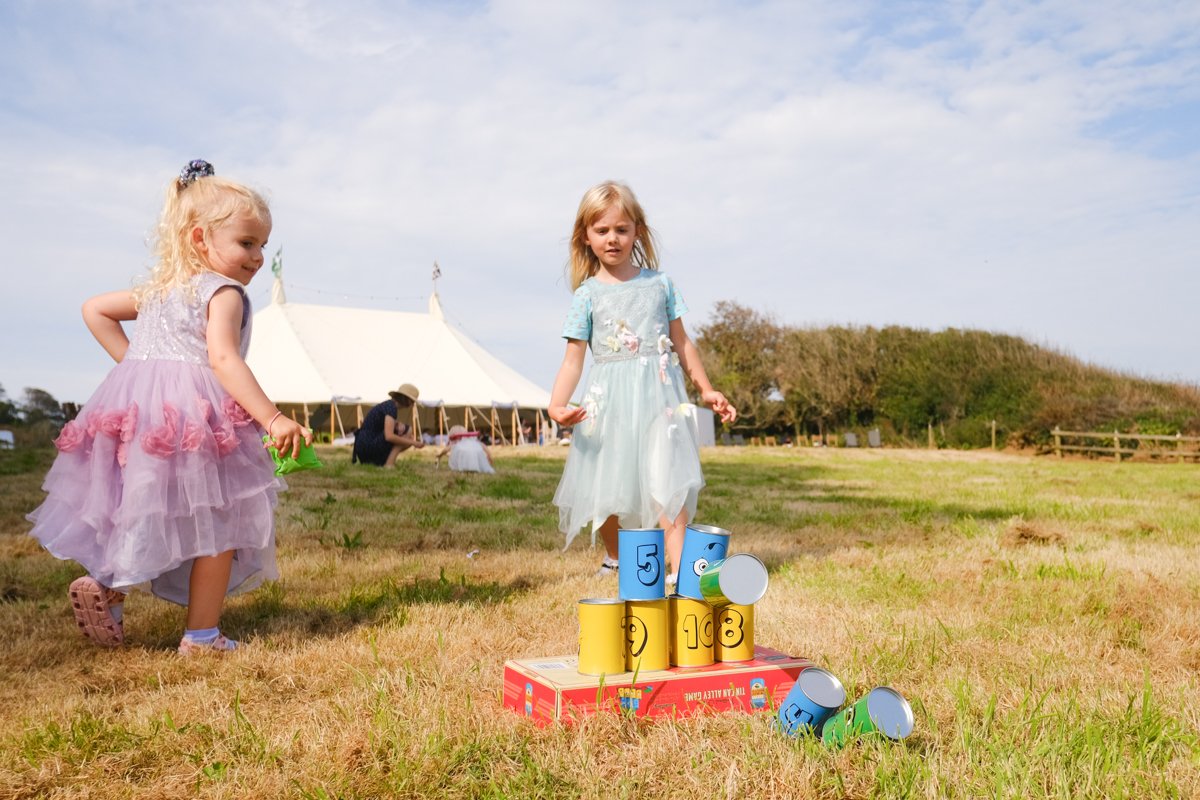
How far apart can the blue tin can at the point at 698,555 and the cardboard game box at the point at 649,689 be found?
0.20 m

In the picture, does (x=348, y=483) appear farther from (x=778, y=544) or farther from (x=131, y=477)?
(x=131, y=477)

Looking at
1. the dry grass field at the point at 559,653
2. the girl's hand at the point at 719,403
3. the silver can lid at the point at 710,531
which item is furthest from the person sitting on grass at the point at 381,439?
the silver can lid at the point at 710,531

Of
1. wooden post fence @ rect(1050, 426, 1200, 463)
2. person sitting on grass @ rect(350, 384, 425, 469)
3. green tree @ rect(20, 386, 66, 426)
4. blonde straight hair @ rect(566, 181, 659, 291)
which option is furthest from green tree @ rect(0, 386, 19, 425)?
wooden post fence @ rect(1050, 426, 1200, 463)

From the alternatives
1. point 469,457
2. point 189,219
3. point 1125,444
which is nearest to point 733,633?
point 189,219

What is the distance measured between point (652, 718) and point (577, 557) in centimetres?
249

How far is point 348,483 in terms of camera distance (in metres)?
8.57

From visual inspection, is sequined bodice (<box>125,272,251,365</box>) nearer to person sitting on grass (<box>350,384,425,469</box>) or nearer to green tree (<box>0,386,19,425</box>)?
person sitting on grass (<box>350,384,425,469</box>)

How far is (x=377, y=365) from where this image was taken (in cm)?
2925

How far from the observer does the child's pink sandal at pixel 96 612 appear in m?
2.85

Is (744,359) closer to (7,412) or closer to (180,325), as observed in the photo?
(7,412)

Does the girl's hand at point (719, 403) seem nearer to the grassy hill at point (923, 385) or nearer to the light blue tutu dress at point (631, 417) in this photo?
the light blue tutu dress at point (631, 417)

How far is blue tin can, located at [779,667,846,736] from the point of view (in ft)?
6.40

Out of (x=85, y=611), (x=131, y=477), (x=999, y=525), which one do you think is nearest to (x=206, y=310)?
(x=131, y=477)

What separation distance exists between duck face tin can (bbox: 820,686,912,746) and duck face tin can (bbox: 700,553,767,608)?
34cm
